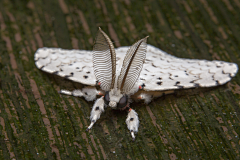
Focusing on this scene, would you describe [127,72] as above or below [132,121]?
above

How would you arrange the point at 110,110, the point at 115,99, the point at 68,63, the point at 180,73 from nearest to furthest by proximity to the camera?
the point at 115,99 → the point at 110,110 → the point at 180,73 → the point at 68,63

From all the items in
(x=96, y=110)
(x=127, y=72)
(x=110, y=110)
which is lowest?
(x=110, y=110)

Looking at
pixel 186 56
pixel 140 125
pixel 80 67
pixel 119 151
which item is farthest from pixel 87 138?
pixel 186 56

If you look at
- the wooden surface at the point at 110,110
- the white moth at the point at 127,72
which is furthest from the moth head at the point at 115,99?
the wooden surface at the point at 110,110

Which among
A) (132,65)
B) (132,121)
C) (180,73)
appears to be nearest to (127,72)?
(132,65)

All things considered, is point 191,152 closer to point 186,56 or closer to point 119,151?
point 119,151

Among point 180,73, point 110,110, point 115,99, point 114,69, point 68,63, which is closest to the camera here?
point 114,69

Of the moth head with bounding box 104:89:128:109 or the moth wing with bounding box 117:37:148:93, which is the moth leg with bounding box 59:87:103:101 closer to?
the moth head with bounding box 104:89:128:109

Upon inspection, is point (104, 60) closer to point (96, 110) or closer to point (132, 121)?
point (96, 110)
